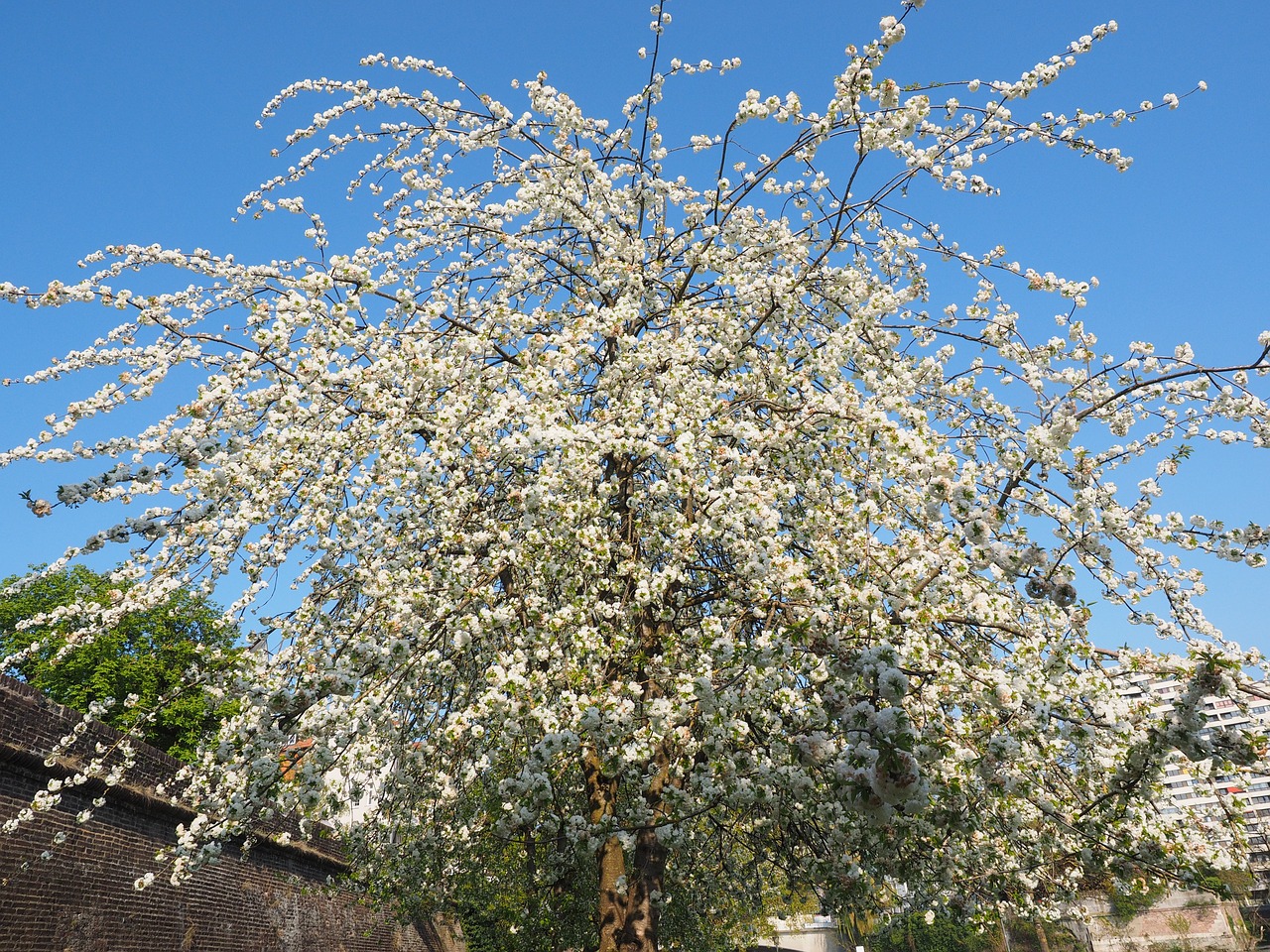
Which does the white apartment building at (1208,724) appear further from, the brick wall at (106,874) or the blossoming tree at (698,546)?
the brick wall at (106,874)

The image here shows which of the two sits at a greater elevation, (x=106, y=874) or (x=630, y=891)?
(x=106, y=874)

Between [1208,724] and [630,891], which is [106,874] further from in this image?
[1208,724]

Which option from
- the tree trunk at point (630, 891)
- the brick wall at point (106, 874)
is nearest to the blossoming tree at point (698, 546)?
A: the tree trunk at point (630, 891)

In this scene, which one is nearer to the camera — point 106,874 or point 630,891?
point 630,891

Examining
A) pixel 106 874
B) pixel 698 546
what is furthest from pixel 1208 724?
pixel 106 874

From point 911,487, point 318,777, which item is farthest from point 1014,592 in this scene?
point 318,777

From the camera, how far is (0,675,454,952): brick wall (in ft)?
28.2

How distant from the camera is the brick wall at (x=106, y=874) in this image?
8.59m

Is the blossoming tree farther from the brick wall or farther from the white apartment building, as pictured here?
the brick wall

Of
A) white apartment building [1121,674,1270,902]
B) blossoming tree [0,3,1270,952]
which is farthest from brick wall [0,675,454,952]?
white apartment building [1121,674,1270,902]

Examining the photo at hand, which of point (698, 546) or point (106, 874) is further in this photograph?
point (106, 874)

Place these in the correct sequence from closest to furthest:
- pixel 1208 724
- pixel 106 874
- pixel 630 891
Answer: pixel 1208 724
pixel 630 891
pixel 106 874

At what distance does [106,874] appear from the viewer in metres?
10.1

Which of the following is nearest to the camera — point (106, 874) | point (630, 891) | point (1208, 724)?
point (1208, 724)
